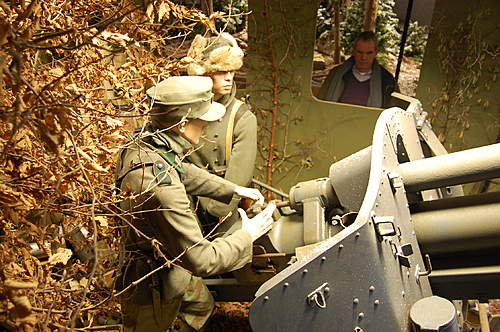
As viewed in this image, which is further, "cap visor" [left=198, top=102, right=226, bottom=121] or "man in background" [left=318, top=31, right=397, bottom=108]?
"man in background" [left=318, top=31, right=397, bottom=108]

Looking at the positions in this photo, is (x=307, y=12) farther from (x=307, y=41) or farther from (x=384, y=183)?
(x=384, y=183)

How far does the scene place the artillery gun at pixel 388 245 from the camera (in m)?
2.17

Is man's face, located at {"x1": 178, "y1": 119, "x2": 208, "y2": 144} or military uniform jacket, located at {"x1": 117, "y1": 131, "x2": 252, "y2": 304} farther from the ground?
man's face, located at {"x1": 178, "y1": 119, "x2": 208, "y2": 144}

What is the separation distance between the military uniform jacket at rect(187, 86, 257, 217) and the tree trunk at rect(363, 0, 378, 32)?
7.32ft

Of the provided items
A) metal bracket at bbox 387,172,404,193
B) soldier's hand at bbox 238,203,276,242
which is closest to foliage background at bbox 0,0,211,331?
soldier's hand at bbox 238,203,276,242

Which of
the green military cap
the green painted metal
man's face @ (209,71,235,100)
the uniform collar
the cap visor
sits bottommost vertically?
the green painted metal

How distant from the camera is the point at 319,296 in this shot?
2199 millimetres

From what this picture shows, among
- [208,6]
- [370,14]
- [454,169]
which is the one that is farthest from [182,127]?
[370,14]

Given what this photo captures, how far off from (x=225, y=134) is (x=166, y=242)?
4.53 feet

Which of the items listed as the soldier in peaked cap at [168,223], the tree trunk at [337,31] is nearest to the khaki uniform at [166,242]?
the soldier in peaked cap at [168,223]

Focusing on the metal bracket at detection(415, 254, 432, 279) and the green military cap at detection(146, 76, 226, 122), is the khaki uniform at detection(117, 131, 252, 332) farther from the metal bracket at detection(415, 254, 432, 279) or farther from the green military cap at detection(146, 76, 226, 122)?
the metal bracket at detection(415, 254, 432, 279)

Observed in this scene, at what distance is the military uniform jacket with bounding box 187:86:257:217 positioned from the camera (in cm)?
400

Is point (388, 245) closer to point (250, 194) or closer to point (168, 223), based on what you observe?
point (168, 223)

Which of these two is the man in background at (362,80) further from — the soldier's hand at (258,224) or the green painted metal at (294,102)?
the soldier's hand at (258,224)
